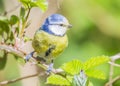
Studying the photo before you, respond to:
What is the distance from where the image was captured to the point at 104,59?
73 centimetres

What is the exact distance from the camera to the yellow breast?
100 cm

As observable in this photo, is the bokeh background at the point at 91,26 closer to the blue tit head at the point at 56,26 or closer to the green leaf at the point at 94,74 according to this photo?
Answer: the blue tit head at the point at 56,26

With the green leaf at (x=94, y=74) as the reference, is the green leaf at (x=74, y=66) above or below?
above

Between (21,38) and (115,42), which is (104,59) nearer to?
(21,38)

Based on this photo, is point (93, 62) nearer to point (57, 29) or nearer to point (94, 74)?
point (94, 74)

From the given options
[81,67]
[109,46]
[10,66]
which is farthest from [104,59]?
[109,46]

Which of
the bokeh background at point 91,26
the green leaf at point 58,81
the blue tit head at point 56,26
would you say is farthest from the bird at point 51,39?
the bokeh background at point 91,26

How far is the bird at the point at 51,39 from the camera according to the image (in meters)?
1.00

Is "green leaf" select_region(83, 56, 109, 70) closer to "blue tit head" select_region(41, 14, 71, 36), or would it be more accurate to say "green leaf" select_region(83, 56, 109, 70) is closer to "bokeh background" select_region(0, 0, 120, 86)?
"blue tit head" select_region(41, 14, 71, 36)

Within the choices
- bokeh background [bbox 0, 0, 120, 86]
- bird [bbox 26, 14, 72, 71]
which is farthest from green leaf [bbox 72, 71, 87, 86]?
bokeh background [bbox 0, 0, 120, 86]

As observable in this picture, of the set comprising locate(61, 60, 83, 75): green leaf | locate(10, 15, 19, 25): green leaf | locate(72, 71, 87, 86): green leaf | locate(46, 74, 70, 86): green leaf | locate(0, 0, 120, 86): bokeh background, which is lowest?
locate(0, 0, 120, 86): bokeh background

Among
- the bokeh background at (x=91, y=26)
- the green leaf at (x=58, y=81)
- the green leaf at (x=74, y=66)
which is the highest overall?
the green leaf at (x=74, y=66)

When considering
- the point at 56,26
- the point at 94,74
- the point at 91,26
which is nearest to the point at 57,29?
the point at 56,26

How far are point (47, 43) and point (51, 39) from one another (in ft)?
0.07
